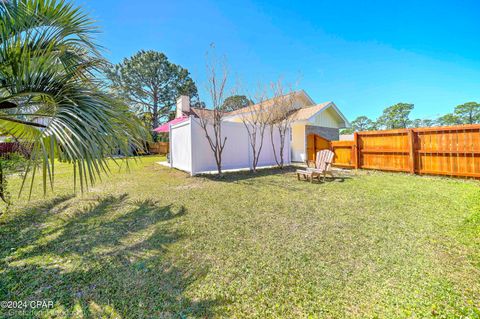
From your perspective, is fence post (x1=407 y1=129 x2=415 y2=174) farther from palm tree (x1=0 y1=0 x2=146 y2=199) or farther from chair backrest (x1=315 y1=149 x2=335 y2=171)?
palm tree (x1=0 y1=0 x2=146 y2=199)

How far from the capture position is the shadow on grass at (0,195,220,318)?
1.77m

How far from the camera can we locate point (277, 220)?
3.65 m

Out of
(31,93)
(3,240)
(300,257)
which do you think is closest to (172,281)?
(300,257)

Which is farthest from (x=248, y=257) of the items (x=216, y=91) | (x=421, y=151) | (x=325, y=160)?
(x=421, y=151)

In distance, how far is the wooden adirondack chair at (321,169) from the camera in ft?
22.5

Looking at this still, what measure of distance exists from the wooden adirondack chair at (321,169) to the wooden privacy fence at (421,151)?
2772 mm

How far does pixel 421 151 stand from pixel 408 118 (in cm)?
4898

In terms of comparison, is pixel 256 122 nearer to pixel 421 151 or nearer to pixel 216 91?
pixel 216 91

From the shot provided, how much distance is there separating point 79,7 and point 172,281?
390 centimetres

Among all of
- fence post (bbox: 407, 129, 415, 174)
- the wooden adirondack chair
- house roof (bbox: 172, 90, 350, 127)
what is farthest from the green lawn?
house roof (bbox: 172, 90, 350, 127)

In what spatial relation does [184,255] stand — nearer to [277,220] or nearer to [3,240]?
[277,220]

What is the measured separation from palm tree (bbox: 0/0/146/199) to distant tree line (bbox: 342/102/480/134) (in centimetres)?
3795

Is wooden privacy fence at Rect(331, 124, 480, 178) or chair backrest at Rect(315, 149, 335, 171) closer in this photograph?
wooden privacy fence at Rect(331, 124, 480, 178)

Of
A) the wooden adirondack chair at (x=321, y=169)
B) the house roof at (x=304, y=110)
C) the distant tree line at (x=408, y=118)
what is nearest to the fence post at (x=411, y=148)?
the wooden adirondack chair at (x=321, y=169)
